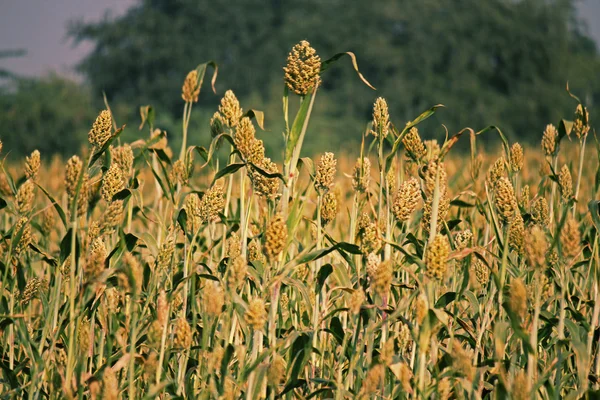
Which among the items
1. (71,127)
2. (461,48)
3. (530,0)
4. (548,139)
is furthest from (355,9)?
(548,139)

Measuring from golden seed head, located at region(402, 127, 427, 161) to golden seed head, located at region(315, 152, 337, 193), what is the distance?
0.30 metres

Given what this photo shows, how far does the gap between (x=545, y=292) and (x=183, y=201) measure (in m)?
1.11

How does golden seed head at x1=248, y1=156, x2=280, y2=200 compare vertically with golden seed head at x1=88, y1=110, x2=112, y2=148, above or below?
below

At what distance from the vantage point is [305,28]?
87.9 feet

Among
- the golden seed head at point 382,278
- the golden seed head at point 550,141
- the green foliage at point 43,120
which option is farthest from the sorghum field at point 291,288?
the green foliage at point 43,120

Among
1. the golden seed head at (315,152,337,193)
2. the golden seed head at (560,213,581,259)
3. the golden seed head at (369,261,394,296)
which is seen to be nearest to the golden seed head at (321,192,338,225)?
the golden seed head at (315,152,337,193)

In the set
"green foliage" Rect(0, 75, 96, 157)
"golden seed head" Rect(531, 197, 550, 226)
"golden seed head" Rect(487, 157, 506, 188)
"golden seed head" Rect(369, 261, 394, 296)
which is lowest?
"golden seed head" Rect(369, 261, 394, 296)

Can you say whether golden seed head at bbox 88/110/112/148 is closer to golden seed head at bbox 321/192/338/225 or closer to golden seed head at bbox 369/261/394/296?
golden seed head at bbox 321/192/338/225

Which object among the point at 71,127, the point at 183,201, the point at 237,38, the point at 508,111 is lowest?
the point at 183,201

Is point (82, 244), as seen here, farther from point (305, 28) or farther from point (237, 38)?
point (237, 38)

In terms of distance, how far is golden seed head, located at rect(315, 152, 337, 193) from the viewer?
1.80m

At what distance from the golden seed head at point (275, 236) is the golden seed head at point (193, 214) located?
1.76ft

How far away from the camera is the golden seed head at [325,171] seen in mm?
1804

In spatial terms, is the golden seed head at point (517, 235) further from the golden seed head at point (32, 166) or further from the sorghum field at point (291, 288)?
the golden seed head at point (32, 166)
